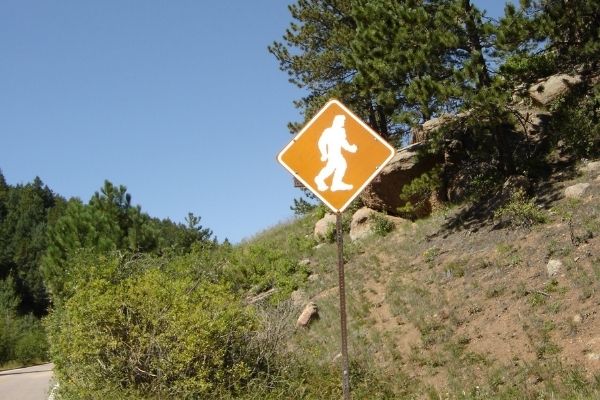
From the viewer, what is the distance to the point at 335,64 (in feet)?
75.7

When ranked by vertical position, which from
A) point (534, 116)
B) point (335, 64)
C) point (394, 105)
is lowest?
point (534, 116)

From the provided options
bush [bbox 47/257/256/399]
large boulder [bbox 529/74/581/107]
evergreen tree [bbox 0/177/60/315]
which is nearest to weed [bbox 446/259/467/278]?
bush [bbox 47/257/256/399]

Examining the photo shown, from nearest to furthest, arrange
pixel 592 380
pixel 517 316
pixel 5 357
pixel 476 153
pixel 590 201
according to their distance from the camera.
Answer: pixel 592 380
pixel 517 316
pixel 590 201
pixel 476 153
pixel 5 357

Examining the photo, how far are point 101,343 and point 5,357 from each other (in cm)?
3232

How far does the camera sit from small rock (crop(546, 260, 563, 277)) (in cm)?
1096

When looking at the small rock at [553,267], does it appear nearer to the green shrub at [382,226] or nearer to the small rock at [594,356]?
the small rock at [594,356]

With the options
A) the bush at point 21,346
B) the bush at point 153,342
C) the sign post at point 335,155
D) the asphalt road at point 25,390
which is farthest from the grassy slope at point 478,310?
the bush at point 21,346

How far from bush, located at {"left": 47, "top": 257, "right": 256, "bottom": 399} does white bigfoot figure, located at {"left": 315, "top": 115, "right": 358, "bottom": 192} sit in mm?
3358

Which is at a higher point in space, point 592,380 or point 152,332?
point 152,332

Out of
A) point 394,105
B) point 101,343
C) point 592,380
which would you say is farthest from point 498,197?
point 101,343

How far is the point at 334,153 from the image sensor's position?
→ 550 centimetres

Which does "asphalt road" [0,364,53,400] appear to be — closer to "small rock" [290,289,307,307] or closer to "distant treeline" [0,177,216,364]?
"distant treeline" [0,177,216,364]

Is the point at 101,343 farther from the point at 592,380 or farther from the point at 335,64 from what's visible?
the point at 335,64

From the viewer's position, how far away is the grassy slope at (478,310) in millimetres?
8562
